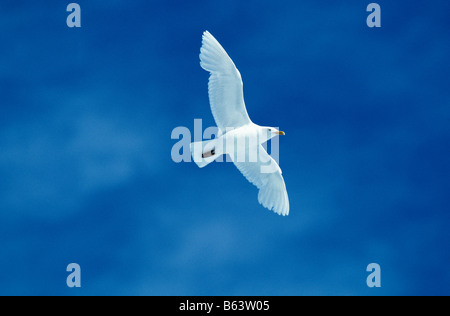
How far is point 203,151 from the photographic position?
49.2 ft

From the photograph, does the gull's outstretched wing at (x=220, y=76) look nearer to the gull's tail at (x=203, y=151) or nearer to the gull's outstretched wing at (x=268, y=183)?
the gull's tail at (x=203, y=151)

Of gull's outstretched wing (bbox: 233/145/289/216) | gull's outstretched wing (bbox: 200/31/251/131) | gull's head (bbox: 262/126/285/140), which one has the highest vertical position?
gull's outstretched wing (bbox: 200/31/251/131)

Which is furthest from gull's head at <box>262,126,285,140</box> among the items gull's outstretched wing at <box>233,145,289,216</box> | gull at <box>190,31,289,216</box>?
gull's outstretched wing at <box>233,145,289,216</box>

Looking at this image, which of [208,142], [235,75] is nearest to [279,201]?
[208,142]

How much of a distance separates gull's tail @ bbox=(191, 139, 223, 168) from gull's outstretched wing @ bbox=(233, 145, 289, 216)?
1405 mm

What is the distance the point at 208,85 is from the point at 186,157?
188 centimetres

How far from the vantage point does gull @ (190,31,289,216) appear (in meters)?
14.8

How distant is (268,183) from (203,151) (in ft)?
7.65

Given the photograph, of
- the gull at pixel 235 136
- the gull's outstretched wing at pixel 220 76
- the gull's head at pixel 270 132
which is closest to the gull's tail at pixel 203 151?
the gull at pixel 235 136

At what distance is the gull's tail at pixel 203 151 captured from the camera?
14.9 m

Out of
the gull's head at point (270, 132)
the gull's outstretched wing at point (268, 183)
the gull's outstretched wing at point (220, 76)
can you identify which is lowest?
the gull's outstretched wing at point (268, 183)

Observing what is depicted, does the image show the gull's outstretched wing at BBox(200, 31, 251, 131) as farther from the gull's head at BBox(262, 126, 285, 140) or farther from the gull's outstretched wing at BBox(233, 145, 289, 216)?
the gull's outstretched wing at BBox(233, 145, 289, 216)
